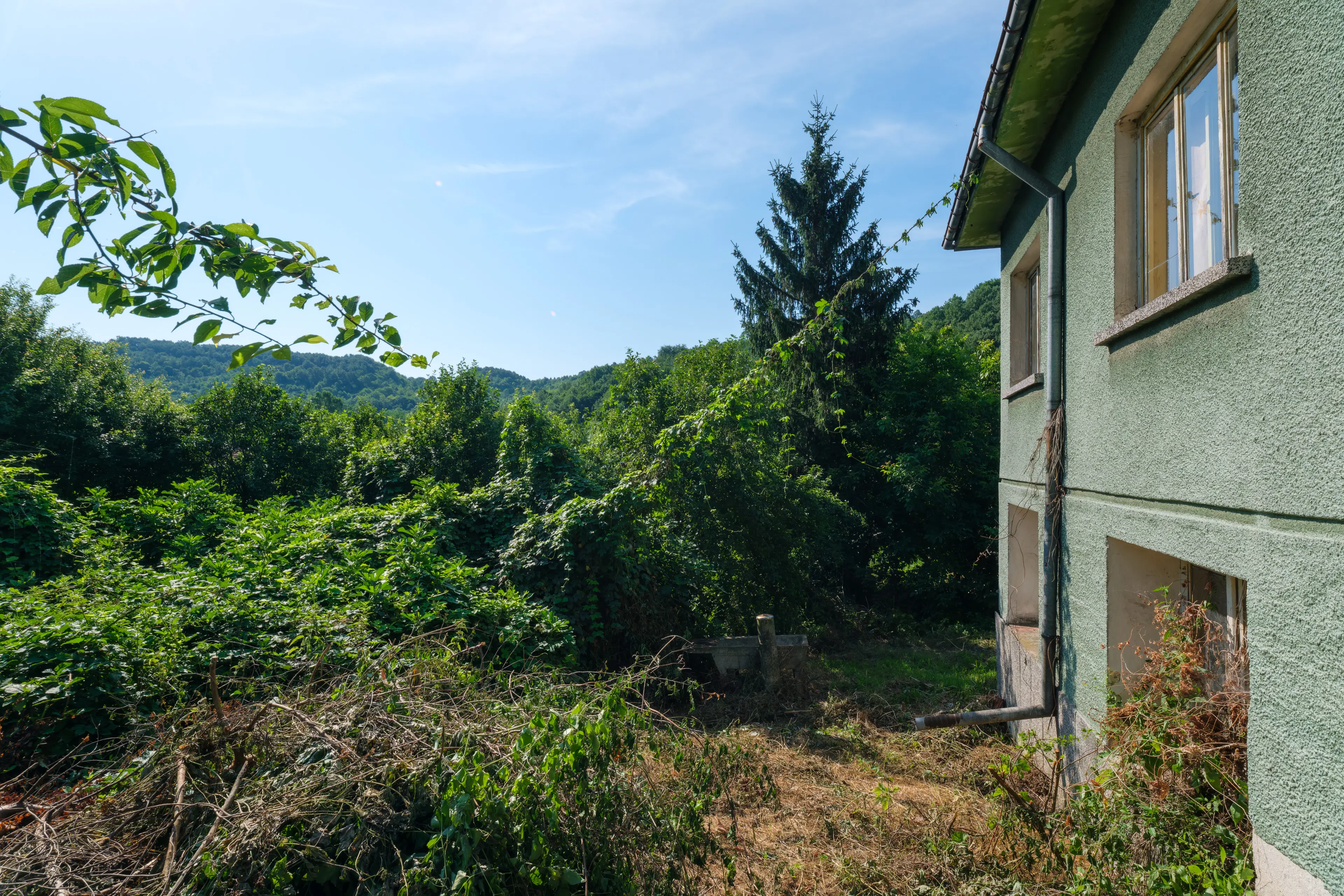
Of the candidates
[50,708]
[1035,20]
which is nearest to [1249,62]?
[1035,20]

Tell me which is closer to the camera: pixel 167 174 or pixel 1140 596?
pixel 167 174

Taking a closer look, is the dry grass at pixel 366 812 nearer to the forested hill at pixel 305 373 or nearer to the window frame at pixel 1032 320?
the window frame at pixel 1032 320

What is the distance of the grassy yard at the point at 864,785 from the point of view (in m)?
3.92

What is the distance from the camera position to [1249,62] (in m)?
2.47

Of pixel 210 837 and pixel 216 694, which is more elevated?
pixel 216 694

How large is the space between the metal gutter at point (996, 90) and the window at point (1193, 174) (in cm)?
91

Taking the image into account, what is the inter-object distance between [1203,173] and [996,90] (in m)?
1.78

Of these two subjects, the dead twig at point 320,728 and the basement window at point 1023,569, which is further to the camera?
the basement window at point 1023,569

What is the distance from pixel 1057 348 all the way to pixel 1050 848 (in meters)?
3.11

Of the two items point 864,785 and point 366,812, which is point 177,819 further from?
point 864,785

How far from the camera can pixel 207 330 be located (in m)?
1.61

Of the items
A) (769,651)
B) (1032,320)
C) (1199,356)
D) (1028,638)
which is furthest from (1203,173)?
(769,651)

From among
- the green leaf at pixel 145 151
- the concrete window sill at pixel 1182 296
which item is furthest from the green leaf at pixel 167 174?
the concrete window sill at pixel 1182 296

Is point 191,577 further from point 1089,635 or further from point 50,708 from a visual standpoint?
point 1089,635
